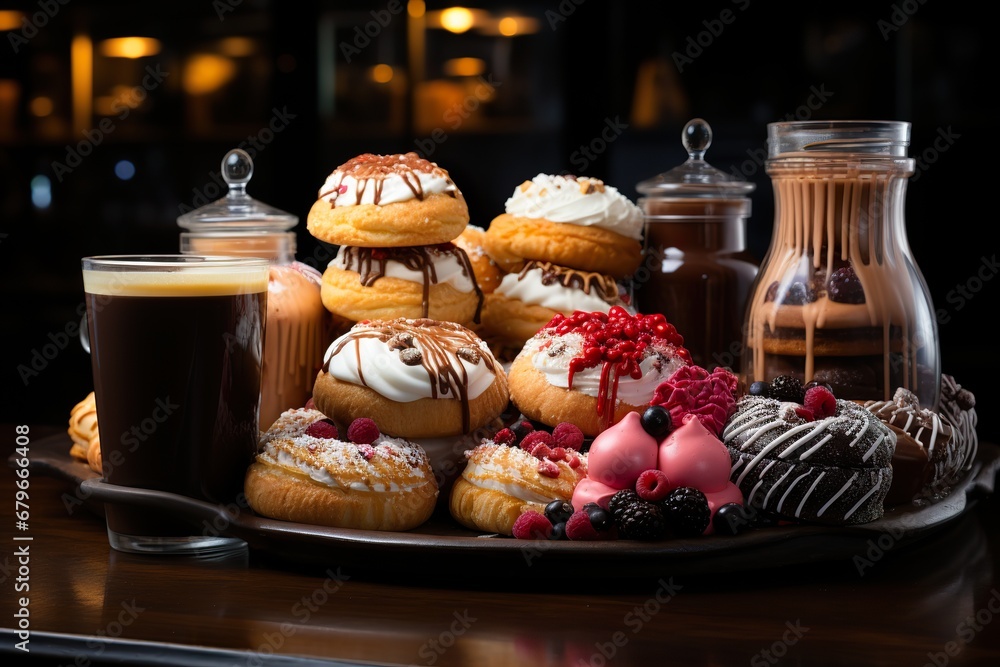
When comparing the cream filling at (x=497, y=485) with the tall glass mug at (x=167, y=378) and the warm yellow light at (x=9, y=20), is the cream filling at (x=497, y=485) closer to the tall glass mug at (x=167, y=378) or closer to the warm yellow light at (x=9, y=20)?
the tall glass mug at (x=167, y=378)

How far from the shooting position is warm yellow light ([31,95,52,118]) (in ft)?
14.5

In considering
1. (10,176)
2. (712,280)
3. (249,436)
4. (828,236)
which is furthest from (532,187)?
(10,176)

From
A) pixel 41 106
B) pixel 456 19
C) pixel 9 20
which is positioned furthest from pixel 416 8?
pixel 9 20

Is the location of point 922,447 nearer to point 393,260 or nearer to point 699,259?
point 699,259

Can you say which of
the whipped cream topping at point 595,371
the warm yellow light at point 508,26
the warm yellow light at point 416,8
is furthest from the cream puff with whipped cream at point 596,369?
the warm yellow light at point 416,8

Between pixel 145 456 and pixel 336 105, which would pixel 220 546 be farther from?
pixel 336 105

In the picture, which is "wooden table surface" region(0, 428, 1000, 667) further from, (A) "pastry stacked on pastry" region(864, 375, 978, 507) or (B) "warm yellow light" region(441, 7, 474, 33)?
(B) "warm yellow light" region(441, 7, 474, 33)

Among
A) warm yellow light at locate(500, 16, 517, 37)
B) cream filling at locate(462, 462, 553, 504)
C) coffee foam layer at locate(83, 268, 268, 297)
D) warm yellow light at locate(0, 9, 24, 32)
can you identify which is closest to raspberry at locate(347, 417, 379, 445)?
cream filling at locate(462, 462, 553, 504)

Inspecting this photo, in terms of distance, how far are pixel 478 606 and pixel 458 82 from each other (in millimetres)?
3065

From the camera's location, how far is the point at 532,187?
7.01 feet

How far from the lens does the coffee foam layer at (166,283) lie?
1563 mm

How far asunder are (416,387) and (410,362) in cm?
4

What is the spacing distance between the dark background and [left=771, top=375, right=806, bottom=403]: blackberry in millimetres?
2136

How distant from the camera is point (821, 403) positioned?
1589mm
